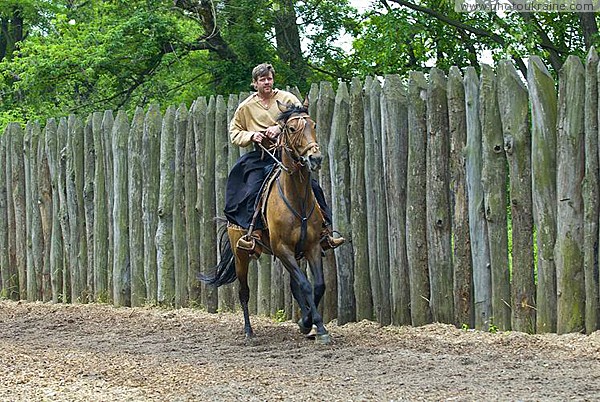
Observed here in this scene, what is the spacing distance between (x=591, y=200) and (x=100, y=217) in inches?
257

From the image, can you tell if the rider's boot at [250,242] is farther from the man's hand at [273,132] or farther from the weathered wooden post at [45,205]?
the weathered wooden post at [45,205]

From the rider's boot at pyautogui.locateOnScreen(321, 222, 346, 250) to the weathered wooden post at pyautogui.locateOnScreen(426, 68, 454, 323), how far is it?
77cm

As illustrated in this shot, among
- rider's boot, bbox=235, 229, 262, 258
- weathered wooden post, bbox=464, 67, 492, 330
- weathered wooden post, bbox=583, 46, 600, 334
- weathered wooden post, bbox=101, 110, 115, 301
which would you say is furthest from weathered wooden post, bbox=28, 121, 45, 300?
weathered wooden post, bbox=583, 46, 600, 334

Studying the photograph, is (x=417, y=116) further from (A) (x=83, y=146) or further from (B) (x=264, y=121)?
(A) (x=83, y=146)

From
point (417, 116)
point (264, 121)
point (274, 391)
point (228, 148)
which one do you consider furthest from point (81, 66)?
point (274, 391)

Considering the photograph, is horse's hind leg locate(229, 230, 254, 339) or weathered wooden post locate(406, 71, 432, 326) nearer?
weathered wooden post locate(406, 71, 432, 326)

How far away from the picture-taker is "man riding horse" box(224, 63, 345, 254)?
362 inches

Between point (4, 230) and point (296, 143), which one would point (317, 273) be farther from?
point (4, 230)

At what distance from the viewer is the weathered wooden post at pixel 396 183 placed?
923 centimetres

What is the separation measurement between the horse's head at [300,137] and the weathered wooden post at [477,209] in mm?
1247

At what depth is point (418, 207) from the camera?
909cm

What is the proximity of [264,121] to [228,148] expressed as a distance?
1411 mm

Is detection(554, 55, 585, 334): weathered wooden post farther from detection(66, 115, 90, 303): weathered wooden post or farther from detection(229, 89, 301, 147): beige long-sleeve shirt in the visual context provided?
detection(66, 115, 90, 303): weathered wooden post

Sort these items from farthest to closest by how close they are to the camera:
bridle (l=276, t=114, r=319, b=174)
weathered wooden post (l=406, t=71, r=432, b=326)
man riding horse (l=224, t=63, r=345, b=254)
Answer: man riding horse (l=224, t=63, r=345, b=254) → weathered wooden post (l=406, t=71, r=432, b=326) → bridle (l=276, t=114, r=319, b=174)
